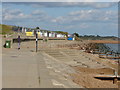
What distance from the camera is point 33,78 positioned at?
13.8m

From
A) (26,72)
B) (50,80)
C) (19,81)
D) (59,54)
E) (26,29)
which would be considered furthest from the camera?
(26,29)

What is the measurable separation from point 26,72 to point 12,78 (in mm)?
2044

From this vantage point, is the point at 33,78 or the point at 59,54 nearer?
the point at 33,78

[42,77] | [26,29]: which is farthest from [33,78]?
[26,29]

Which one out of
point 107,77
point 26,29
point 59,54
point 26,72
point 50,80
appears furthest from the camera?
point 26,29

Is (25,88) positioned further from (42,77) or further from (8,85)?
(42,77)

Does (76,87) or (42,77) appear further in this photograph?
(42,77)

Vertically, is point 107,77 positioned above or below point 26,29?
below

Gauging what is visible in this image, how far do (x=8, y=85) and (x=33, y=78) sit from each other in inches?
85.1

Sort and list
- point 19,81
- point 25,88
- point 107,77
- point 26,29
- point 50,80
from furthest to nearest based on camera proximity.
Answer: point 26,29
point 107,77
point 50,80
point 19,81
point 25,88

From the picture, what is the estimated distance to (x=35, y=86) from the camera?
39.3 ft

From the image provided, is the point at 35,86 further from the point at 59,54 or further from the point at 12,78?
the point at 59,54

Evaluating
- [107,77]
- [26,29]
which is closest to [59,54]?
[107,77]

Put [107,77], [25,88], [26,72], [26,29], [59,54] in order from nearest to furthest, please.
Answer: [25,88] → [26,72] → [107,77] → [59,54] → [26,29]
